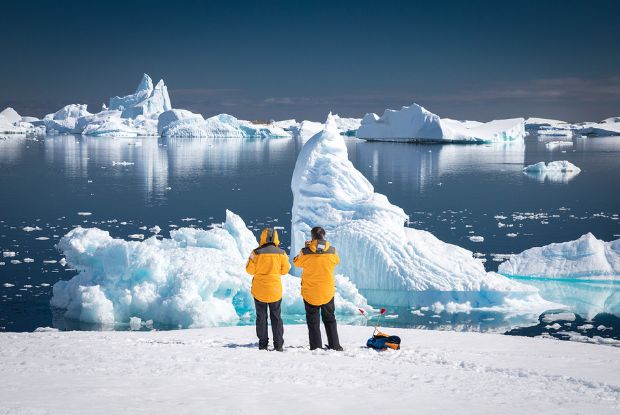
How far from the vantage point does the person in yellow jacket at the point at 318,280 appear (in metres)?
6.77

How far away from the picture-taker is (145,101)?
162625 millimetres

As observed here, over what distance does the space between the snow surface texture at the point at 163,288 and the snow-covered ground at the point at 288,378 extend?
406 centimetres

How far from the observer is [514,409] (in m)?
4.60

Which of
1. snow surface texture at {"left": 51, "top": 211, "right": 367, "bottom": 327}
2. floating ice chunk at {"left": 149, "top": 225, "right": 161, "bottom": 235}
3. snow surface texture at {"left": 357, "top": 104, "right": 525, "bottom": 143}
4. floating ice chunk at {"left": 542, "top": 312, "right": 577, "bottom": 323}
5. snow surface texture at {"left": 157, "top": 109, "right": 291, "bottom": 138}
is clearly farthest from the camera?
snow surface texture at {"left": 157, "top": 109, "right": 291, "bottom": 138}

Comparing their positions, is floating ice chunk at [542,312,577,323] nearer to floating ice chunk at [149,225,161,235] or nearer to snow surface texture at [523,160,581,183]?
floating ice chunk at [149,225,161,235]

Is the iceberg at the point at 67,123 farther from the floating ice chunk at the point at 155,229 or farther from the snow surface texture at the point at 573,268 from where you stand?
the snow surface texture at the point at 573,268

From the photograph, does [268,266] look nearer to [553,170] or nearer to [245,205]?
[245,205]

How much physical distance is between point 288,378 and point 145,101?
16546 centimetres

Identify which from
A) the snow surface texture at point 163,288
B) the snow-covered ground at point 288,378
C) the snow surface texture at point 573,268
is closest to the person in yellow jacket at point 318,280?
the snow-covered ground at point 288,378

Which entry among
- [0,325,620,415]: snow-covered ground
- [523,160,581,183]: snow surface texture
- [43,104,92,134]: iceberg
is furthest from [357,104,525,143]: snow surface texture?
[43,104,92,134]: iceberg

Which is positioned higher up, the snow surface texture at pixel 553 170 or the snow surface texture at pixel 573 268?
the snow surface texture at pixel 553 170

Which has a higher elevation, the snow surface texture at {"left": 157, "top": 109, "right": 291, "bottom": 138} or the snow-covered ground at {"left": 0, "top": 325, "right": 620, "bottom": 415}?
the snow surface texture at {"left": 157, "top": 109, "right": 291, "bottom": 138}

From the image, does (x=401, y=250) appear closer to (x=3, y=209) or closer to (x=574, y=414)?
(x=574, y=414)

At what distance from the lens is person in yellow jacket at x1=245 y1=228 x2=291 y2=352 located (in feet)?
22.4
